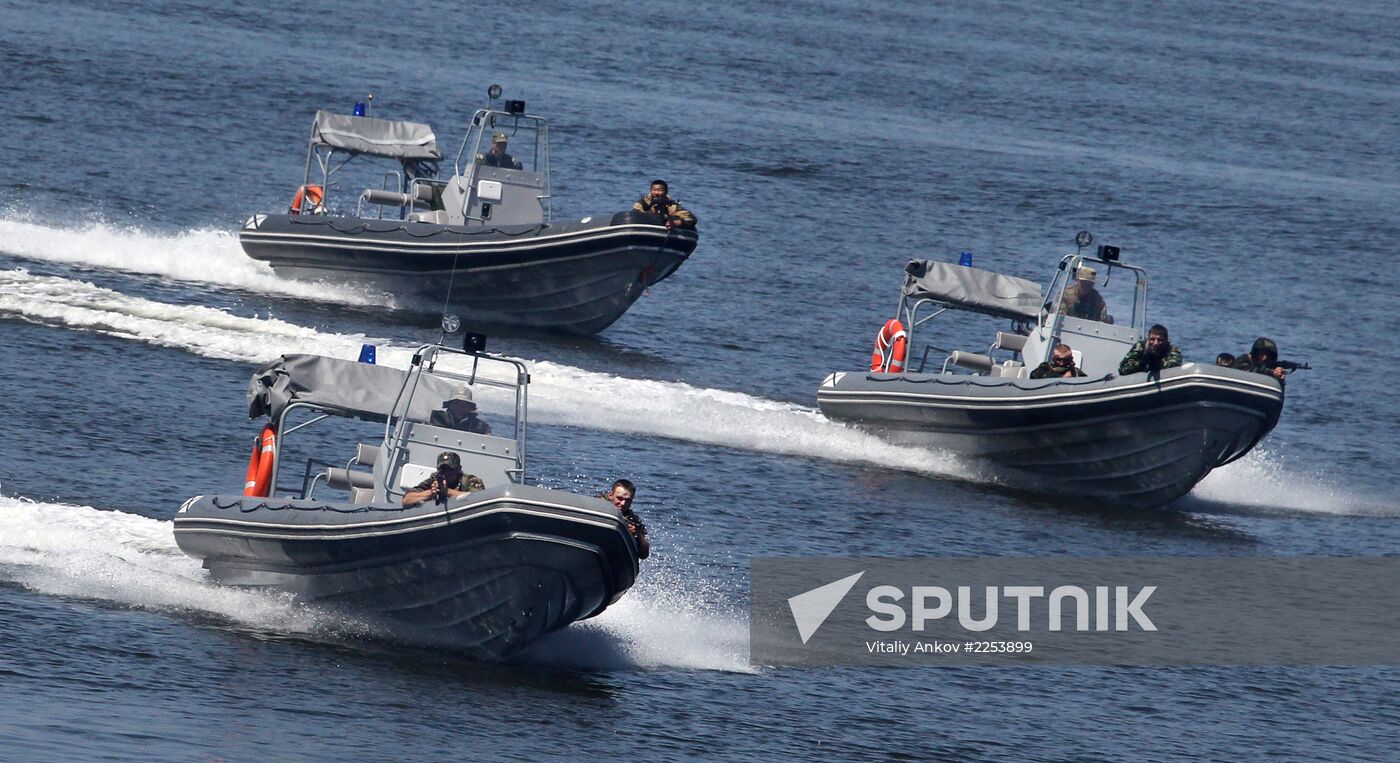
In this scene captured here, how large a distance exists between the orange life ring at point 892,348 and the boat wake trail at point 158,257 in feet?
22.7

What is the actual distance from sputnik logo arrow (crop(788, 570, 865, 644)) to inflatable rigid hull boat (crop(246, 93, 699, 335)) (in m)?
7.35

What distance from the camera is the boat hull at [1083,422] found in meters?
17.0

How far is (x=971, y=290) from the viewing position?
18.9m

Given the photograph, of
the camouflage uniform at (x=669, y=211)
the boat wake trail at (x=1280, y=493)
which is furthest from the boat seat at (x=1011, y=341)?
the camouflage uniform at (x=669, y=211)

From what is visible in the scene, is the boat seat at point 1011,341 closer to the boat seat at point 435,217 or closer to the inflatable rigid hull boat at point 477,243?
the inflatable rigid hull boat at point 477,243

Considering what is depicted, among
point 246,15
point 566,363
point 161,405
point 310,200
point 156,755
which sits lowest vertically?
point 156,755

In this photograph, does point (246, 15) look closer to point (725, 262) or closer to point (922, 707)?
point (725, 262)

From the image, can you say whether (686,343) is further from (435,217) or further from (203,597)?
(203,597)

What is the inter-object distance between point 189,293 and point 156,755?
44.3ft

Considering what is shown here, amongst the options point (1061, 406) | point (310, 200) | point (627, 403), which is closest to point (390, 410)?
point (627, 403)

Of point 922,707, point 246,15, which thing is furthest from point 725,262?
point 246,15

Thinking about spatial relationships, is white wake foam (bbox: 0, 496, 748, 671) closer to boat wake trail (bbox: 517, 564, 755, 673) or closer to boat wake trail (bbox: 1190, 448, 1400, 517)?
boat wake trail (bbox: 517, 564, 755, 673)

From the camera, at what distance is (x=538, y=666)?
12250mm

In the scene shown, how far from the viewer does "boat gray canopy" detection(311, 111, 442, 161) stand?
22.8 meters
